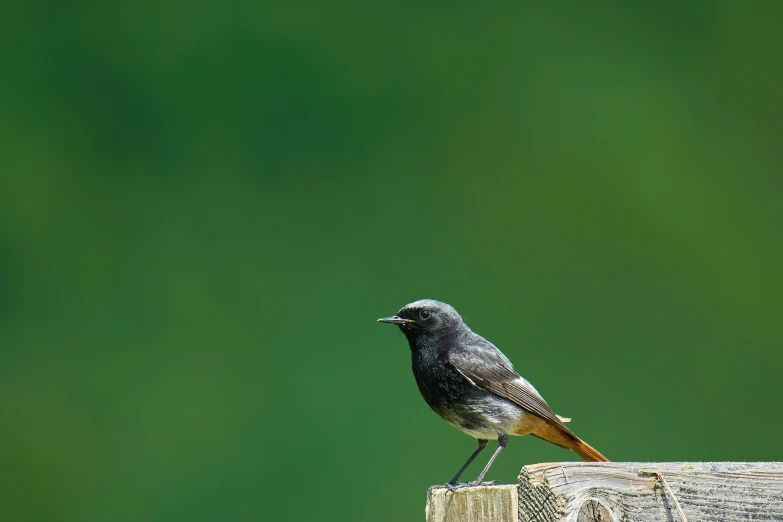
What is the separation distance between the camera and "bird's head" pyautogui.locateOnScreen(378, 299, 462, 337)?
140 inches

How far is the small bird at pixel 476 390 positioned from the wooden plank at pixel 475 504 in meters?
1.34

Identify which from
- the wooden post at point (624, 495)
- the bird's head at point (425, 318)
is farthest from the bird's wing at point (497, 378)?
the wooden post at point (624, 495)

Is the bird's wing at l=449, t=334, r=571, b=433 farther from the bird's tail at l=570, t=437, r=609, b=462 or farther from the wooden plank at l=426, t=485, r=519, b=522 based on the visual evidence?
the wooden plank at l=426, t=485, r=519, b=522

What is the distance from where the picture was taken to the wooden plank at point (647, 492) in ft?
5.36

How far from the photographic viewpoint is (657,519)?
69.0 inches

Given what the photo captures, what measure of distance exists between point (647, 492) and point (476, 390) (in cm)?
159

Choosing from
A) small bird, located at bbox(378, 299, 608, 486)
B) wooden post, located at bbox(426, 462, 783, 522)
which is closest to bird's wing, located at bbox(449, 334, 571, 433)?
small bird, located at bbox(378, 299, 608, 486)

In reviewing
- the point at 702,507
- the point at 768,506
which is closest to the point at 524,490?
the point at 702,507

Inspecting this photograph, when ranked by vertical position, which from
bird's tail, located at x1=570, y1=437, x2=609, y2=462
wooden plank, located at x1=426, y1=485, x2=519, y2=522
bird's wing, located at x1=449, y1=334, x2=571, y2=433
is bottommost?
bird's tail, located at x1=570, y1=437, x2=609, y2=462

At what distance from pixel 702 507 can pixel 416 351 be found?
1832mm

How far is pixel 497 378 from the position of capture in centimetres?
335

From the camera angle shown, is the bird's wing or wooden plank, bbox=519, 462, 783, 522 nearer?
wooden plank, bbox=519, 462, 783, 522

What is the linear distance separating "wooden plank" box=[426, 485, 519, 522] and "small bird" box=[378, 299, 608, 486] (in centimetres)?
134

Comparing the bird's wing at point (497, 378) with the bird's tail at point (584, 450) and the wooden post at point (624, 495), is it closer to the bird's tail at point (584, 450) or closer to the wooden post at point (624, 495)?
the bird's tail at point (584, 450)
